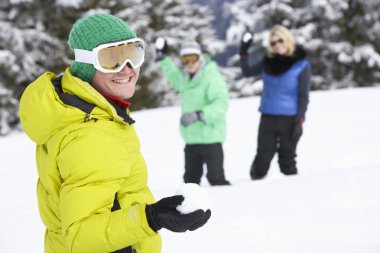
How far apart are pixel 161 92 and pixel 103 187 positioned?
21.8 m

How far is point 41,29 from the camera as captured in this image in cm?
1468

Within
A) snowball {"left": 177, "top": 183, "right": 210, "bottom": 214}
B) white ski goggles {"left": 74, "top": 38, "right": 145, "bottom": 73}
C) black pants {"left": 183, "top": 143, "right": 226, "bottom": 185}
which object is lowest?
black pants {"left": 183, "top": 143, "right": 226, "bottom": 185}

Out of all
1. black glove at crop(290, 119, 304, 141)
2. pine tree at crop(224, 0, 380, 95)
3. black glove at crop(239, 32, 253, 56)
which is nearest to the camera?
black glove at crop(290, 119, 304, 141)

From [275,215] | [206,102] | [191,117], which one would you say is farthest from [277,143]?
[275,215]

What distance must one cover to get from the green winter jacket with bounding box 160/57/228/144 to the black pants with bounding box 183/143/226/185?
0.07 meters

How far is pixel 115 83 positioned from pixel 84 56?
0.50ft

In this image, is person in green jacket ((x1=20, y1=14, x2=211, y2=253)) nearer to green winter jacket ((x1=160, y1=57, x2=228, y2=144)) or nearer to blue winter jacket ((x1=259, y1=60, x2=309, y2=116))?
green winter jacket ((x1=160, y1=57, x2=228, y2=144))

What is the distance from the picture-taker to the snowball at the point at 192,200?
4.64 feet

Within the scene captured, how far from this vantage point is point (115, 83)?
1.79m

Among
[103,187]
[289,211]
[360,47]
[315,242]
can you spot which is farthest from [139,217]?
[360,47]

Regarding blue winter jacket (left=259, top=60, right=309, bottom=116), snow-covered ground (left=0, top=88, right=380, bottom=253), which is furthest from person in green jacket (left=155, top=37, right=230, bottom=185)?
snow-covered ground (left=0, top=88, right=380, bottom=253)

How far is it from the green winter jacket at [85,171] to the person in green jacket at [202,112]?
3.10m

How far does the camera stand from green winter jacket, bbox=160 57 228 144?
15.9ft

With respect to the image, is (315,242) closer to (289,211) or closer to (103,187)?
(289,211)
